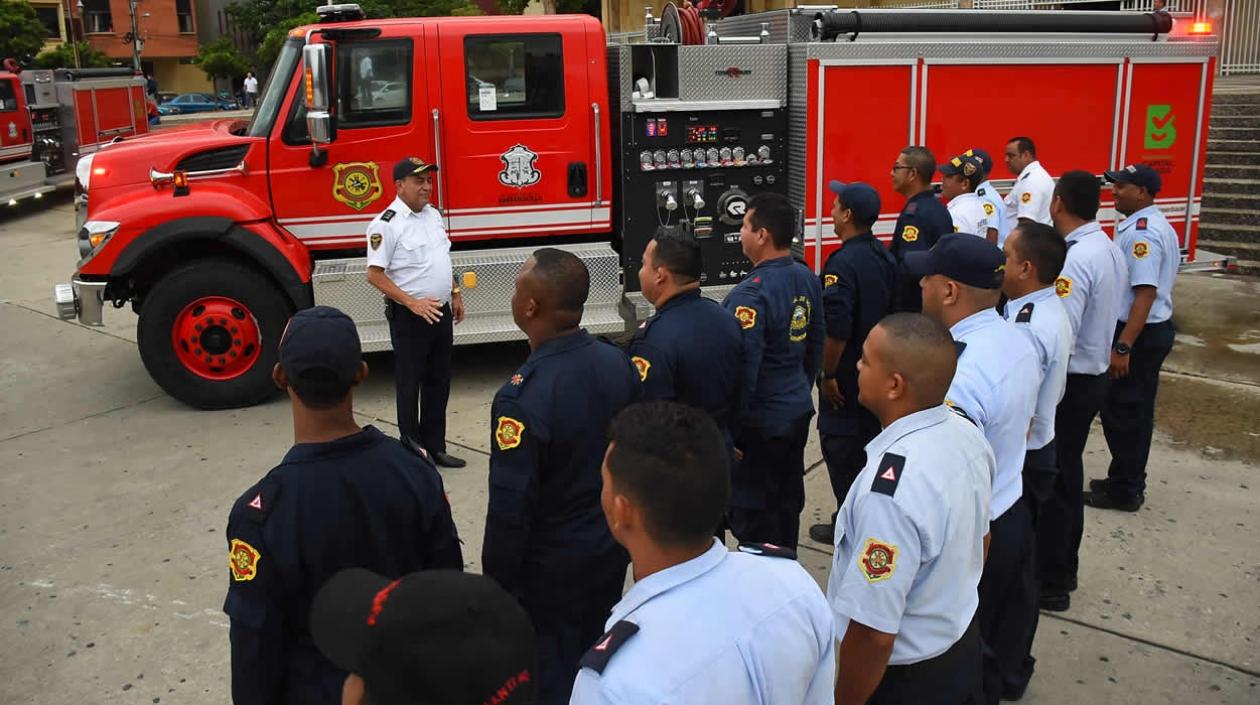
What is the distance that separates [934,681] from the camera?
8.19ft

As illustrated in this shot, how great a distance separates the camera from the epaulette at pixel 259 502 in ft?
7.42

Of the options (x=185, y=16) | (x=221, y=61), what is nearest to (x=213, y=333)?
(x=221, y=61)

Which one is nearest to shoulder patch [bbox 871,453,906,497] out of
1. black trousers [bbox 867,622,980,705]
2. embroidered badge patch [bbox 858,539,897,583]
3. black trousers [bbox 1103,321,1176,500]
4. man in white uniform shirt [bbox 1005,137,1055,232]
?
embroidered badge patch [bbox 858,539,897,583]

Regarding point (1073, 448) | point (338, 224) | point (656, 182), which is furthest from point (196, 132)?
point (1073, 448)

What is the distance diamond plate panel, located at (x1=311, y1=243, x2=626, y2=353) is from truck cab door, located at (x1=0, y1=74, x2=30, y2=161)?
11399 mm

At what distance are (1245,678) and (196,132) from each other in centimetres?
713

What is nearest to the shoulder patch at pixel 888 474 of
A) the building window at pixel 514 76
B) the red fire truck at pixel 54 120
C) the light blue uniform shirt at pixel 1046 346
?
the light blue uniform shirt at pixel 1046 346

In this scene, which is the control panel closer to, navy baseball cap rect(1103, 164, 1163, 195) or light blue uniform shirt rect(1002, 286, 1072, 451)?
navy baseball cap rect(1103, 164, 1163, 195)

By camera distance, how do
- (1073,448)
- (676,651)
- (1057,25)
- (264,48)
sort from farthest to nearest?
(264,48)
(1057,25)
(1073,448)
(676,651)

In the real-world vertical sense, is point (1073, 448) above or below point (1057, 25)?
below

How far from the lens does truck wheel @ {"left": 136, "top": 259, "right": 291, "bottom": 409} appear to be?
7.07m

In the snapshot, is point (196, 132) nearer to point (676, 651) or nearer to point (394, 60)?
point (394, 60)

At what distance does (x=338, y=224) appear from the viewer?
7.19 metres

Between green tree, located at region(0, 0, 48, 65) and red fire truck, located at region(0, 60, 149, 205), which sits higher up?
green tree, located at region(0, 0, 48, 65)
